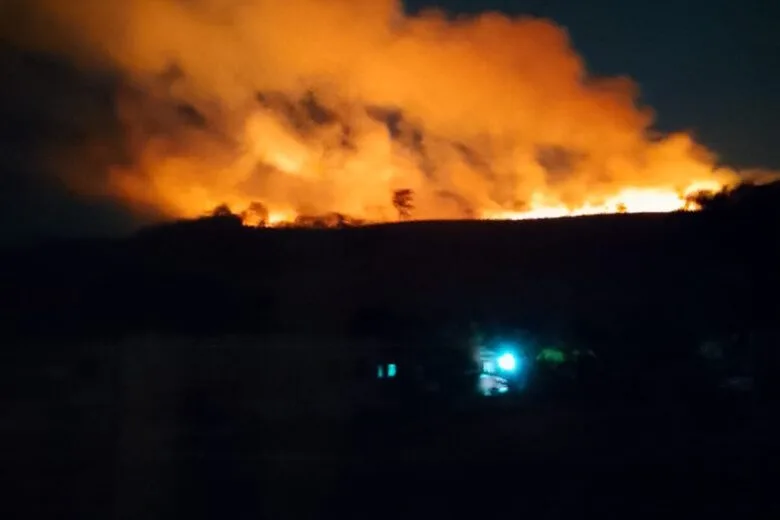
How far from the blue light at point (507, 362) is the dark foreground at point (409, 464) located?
2.07 metres

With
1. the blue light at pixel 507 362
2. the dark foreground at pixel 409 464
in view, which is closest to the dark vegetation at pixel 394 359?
the dark foreground at pixel 409 464

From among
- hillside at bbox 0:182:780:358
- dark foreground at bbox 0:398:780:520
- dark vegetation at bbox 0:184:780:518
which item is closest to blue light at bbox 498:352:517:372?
dark vegetation at bbox 0:184:780:518

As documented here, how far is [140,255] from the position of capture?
2905 centimetres

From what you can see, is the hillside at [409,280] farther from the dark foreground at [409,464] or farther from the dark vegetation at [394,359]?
the dark foreground at [409,464]

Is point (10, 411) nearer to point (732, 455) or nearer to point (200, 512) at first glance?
point (200, 512)

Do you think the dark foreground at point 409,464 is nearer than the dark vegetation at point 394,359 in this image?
Yes

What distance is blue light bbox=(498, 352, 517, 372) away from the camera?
21.5 metres

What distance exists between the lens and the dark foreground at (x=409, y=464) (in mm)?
11734

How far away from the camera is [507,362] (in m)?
21.8

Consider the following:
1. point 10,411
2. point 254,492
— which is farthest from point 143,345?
point 254,492

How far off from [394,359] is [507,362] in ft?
7.95

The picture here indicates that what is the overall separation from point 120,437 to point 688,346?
39.0 ft

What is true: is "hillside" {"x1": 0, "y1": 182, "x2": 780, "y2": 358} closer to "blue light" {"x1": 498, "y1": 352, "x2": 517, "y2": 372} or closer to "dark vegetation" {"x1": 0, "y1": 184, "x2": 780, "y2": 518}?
"dark vegetation" {"x1": 0, "y1": 184, "x2": 780, "y2": 518}

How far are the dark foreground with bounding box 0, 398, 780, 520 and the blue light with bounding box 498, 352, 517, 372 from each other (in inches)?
81.5
